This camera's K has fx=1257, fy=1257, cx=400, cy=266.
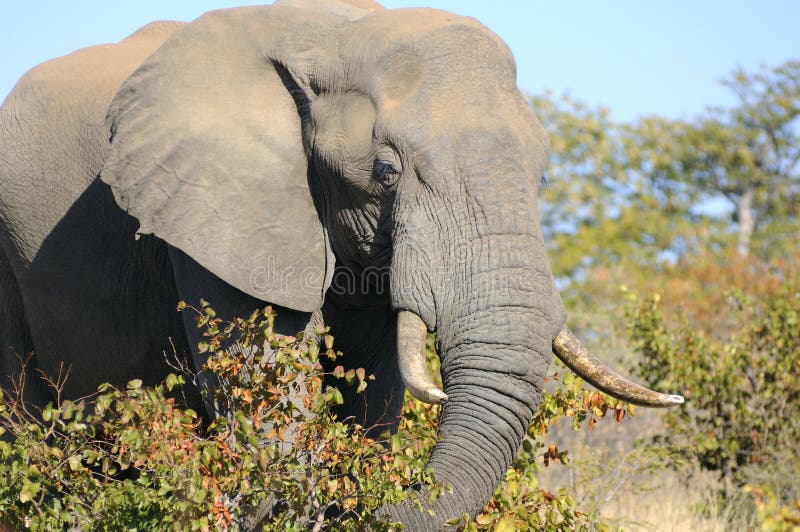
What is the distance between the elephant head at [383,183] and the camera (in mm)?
3822

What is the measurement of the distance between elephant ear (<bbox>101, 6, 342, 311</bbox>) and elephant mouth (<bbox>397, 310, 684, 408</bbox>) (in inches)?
23.2

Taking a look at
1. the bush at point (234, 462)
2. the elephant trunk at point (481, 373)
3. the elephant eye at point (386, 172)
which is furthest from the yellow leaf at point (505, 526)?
the elephant eye at point (386, 172)

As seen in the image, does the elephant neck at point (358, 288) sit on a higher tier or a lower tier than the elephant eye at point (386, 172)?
lower

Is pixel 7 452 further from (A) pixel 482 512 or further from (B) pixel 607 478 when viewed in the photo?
(B) pixel 607 478

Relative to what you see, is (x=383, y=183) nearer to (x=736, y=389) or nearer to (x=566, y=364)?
(x=566, y=364)

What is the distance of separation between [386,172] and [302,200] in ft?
1.57

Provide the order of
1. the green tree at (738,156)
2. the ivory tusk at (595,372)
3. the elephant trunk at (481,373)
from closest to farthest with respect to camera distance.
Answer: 1. the elephant trunk at (481,373)
2. the ivory tusk at (595,372)
3. the green tree at (738,156)

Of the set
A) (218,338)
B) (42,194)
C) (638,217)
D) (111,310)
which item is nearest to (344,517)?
(218,338)

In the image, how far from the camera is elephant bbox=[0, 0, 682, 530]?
3.84 m

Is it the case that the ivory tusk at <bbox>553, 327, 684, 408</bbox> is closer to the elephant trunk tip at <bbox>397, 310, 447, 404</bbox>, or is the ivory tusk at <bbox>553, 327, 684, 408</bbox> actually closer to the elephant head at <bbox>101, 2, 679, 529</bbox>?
the elephant head at <bbox>101, 2, 679, 529</bbox>

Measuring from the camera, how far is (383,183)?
13.4ft

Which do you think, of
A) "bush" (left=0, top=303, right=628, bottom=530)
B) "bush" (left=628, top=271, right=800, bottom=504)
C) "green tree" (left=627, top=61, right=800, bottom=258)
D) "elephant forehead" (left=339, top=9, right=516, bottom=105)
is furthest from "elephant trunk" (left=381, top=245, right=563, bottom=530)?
"green tree" (left=627, top=61, right=800, bottom=258)

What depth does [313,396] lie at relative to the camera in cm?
389

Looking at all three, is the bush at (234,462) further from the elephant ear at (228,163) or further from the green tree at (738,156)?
the green tree at (738,156)
